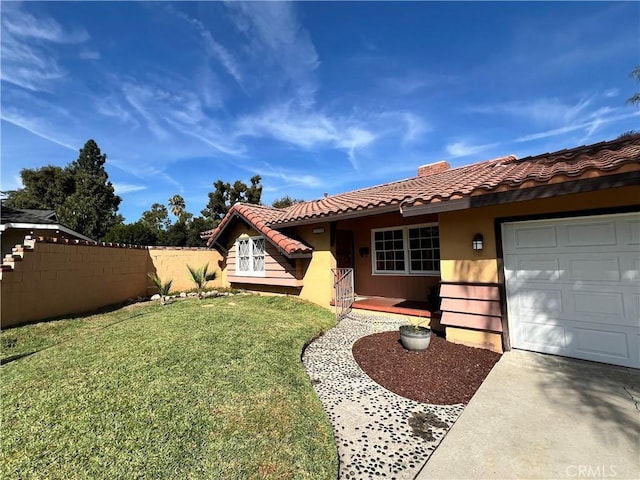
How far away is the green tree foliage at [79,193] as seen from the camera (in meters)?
27.6

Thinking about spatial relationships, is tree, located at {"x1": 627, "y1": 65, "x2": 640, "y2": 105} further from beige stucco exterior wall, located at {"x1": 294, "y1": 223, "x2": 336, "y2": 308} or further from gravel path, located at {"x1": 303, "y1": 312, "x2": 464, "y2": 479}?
gravel path, located at {"x1": 303, "y1": 312, "x2": 464, "y2": 479}

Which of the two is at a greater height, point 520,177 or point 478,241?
point 520,177

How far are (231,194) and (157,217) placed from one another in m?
22.4

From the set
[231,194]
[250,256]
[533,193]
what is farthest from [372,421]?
[231,194]

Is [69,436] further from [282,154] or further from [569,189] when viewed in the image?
[282,154]

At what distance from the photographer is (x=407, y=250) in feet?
31.4

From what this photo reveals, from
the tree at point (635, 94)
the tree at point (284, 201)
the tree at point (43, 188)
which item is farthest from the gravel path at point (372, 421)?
the tree at point (43, 188)

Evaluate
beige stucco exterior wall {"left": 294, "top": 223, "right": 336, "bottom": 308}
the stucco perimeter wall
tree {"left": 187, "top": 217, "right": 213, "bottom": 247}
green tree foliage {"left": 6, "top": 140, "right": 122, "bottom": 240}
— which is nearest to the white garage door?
beige stucco exterior wall {"left": 294, "top": 223, "right": 336, "bottom": 308}

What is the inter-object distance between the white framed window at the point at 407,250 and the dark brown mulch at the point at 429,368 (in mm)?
3388

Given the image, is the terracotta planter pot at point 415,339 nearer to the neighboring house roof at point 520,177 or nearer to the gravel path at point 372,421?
the gravel path at point 372,421

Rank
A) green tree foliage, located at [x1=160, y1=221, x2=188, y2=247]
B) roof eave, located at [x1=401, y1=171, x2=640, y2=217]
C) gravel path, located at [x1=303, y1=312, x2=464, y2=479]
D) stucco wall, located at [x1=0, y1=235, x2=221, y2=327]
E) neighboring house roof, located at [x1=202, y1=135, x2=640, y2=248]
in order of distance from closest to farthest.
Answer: gravel path, located at [x1=303, y1=312, x2=464, y2=479] → roof eave, located at [x1=401, y1=171, x2=640, y2=217] → neighboring house roof, located at [x1=202, y1=135, x2=640, y2=248] → stucco wall, located at [x1=0, y1=235, x2=221, y2=327] → green tree foliage, located at [x1=160, y1=221, x2=188, y2=247]

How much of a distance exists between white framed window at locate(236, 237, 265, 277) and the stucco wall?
370cm

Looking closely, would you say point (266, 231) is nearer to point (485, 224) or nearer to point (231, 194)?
point (485, 224)

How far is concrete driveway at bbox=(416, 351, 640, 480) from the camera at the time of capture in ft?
8.28
